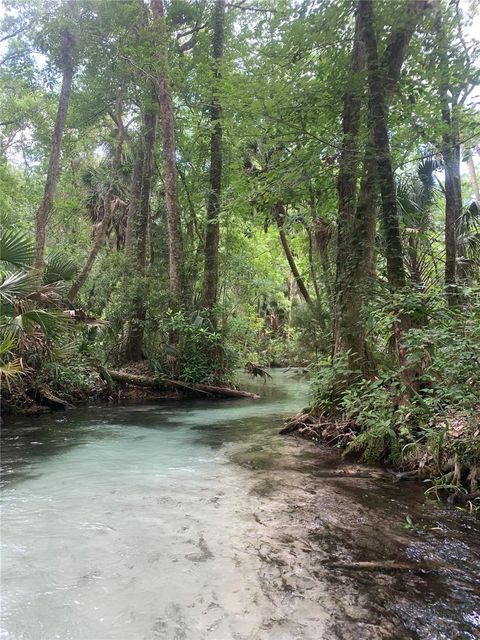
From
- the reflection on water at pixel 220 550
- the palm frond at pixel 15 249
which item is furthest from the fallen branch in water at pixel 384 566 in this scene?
the palm frond at pixel 15 249

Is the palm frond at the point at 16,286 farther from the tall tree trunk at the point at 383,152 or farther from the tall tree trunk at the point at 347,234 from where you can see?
the tall tree trunk at the point at 383,152

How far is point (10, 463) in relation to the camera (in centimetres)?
621

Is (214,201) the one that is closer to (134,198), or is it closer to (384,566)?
(134,198)

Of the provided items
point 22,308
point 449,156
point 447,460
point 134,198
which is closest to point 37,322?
point 22,308

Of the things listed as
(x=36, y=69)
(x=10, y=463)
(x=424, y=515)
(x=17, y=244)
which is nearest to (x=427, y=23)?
(x=424, y=515)

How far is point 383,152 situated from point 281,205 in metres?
5.77

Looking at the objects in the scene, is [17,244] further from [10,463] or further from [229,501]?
[229,501]

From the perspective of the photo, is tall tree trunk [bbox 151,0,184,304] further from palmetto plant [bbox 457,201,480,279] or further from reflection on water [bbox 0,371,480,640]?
reflection on water [bbox 0,371,480,640]

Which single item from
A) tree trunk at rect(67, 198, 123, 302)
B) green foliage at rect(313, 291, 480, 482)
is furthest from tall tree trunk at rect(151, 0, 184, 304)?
green foliage at rect(313, 291, 480, 482)

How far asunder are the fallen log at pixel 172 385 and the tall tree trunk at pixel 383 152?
27.4 ft

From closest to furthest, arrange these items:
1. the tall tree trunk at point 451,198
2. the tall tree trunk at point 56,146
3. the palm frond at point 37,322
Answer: the palm frond at point 37,322, the tall tree trunk at point 451,198, the tall tree trunk at point 56,146

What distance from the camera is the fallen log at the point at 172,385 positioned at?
13.3m

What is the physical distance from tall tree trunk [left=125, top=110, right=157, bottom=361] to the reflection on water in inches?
319

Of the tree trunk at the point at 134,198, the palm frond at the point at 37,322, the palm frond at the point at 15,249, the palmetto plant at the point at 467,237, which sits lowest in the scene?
the palm frond at the point at 37,322
